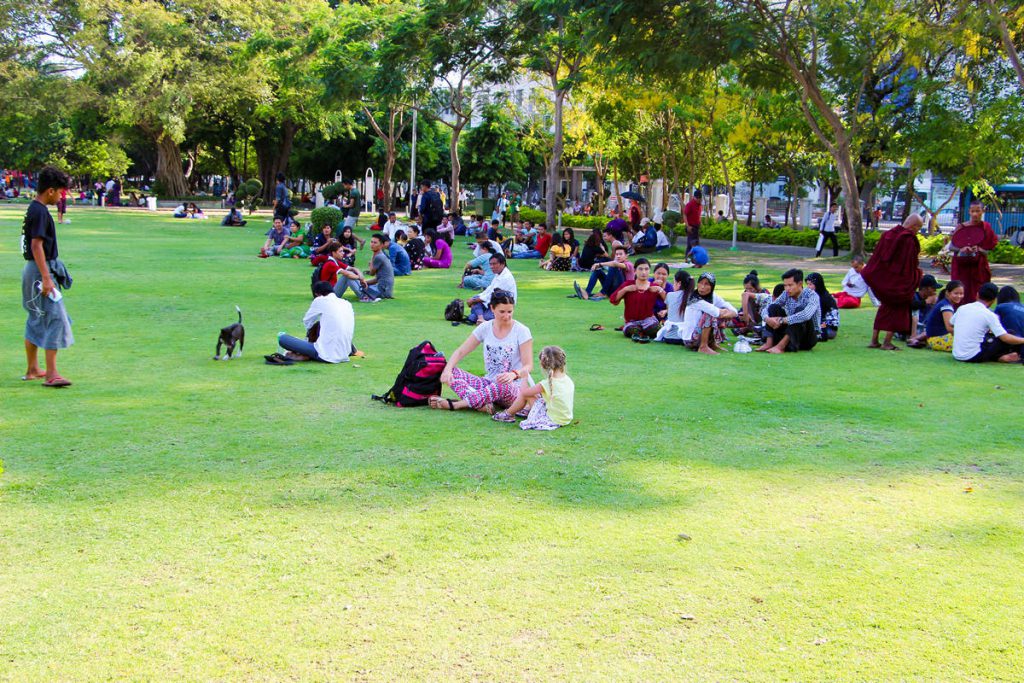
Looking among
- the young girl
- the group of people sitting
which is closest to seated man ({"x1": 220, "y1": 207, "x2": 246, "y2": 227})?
the group of people sitting

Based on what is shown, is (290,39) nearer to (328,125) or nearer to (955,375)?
(328,125)

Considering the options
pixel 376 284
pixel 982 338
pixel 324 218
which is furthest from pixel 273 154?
pixel 982 338

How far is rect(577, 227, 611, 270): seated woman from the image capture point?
2019 centimetres

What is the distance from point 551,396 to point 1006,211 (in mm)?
29583

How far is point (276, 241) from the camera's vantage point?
2270 centimetres

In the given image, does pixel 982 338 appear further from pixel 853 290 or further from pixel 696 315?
pixel 853 290

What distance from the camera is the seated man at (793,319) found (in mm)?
11188

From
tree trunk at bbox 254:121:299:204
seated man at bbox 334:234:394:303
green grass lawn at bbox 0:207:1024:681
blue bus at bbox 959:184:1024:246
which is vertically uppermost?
tree trunk at bbox 254:121:299:204

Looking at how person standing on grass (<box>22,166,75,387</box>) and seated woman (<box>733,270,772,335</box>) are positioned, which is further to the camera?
seated woman (<box>733,270,772,335</box>)

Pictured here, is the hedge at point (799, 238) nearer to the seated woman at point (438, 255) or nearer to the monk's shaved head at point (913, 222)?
the seated woman at point (438, 255)

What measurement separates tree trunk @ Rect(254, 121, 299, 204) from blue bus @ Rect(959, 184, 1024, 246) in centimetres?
3211

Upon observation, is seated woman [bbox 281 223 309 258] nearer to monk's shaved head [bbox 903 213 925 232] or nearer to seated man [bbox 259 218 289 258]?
seated man [bbox 259 218 289 258]

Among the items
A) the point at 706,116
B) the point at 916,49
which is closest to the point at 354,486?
the point at 916,49

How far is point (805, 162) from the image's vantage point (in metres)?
39.6
